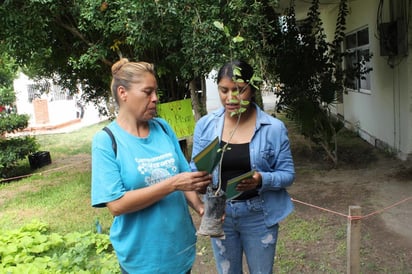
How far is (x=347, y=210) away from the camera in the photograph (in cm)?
508

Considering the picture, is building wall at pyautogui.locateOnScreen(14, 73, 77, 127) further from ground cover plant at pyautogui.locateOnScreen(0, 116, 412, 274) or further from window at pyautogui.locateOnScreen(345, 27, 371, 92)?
window at pyautogui.locateOnScreen(345, 27, 371, 92)

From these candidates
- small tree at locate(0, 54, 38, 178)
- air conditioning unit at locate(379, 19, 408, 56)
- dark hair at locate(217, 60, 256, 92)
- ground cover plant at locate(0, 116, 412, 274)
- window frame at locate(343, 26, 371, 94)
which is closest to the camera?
dark hair at locate(217, 60, 256, 92)

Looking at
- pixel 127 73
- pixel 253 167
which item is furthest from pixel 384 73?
pixel 127 73

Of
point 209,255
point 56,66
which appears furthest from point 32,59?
point 209,255

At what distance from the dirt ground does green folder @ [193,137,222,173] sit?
207 centimetres

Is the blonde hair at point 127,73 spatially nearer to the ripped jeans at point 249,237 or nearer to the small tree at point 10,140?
the ripped jeans at point 249,237

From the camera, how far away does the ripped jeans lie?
7.02ft

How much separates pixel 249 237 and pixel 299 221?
9.00ft

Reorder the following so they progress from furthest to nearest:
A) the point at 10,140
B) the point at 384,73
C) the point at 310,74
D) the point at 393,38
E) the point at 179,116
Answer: the point at 10,140
the point at 384,73
the point at 310,74
the point at 393,38
the point at 179,116

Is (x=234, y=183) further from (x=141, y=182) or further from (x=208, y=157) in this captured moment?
(x=141, y=182)

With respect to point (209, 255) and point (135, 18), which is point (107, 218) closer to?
point (209, 255)

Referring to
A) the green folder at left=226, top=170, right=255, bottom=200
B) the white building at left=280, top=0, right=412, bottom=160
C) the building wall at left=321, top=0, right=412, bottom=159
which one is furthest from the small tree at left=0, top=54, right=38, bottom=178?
the green folder at left=226, top=170, right=255, bottom=200

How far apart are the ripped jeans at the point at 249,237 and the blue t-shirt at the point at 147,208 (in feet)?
0.97

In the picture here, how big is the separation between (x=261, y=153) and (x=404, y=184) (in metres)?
4.58
